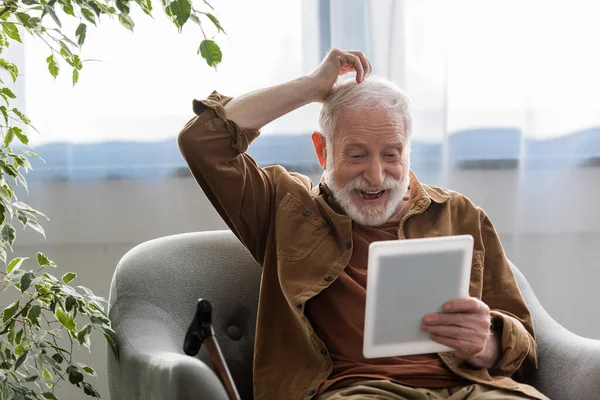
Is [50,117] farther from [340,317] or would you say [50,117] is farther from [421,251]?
[421,251]

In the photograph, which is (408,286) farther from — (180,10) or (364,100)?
(180,10)

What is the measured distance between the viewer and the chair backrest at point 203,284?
5.76 feet

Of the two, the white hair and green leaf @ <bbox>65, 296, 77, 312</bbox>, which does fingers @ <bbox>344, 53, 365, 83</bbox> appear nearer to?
the white hair

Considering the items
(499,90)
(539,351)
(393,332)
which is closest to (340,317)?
(393,332)

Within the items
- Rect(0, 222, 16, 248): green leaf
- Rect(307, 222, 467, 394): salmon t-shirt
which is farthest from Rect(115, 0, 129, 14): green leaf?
Rect(307, 222, 467, 394): salmon t-shirt

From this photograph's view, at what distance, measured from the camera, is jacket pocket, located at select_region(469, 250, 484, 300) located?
5.74 ft

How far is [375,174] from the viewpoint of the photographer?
175 cm

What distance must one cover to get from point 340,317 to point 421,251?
35 centimetres

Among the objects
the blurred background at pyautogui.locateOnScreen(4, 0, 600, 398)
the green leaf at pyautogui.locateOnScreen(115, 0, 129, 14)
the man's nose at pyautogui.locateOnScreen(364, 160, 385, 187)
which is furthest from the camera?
the blurred background at pyautogui.locateOnScreen(4, 0, 600, 398)

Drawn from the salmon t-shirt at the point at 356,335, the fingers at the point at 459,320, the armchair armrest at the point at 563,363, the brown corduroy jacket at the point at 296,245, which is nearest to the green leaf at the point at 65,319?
the brown corduroy jacket at the point at 296,245

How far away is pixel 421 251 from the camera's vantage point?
4.76 ft

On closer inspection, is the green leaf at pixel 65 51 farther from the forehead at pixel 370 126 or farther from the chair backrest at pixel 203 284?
the forehead at pixel 370 126

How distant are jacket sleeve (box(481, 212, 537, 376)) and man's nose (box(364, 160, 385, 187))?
274 mm

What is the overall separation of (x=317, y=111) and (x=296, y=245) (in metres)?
0.70
